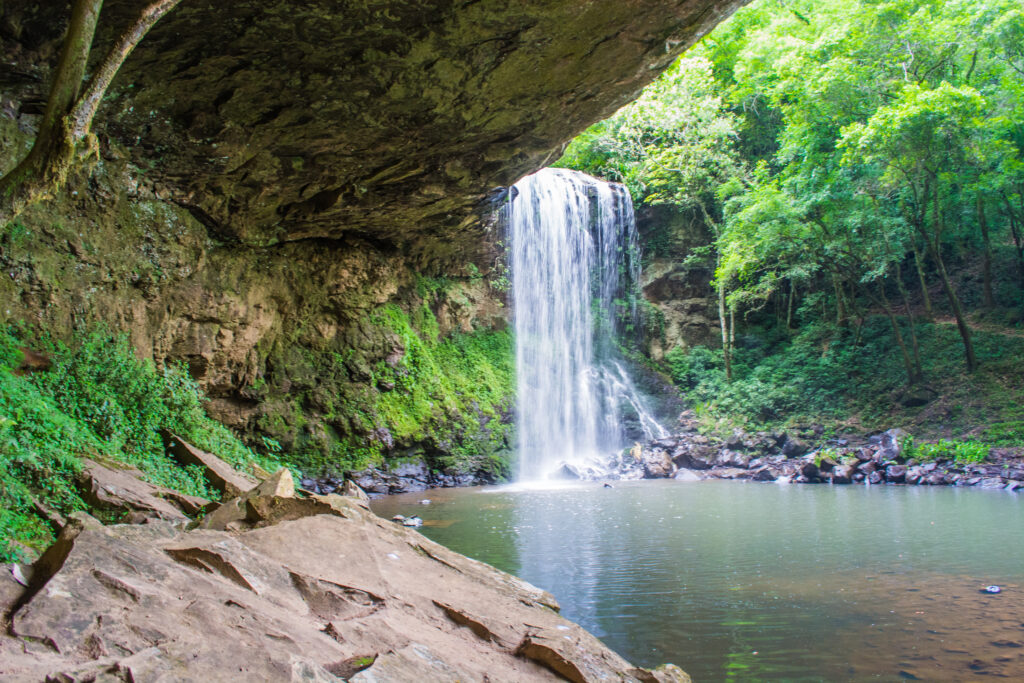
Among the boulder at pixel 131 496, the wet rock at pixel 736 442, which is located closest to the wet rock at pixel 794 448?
the wet rock at pixel 736 442

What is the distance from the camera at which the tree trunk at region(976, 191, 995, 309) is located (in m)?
18.7

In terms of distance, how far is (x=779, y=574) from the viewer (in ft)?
20.6

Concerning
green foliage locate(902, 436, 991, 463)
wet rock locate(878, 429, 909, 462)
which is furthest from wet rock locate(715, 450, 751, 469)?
green foliage locate(902, 436, 991, 463)

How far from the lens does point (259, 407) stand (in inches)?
499

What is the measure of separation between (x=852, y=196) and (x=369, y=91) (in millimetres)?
14091

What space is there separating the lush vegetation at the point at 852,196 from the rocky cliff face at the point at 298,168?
361 inches

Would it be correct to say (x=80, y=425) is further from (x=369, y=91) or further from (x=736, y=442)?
(x=736, y=442)

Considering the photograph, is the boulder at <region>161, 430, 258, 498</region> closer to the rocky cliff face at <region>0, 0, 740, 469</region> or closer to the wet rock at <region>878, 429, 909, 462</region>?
the rocky cliff face at <region>0, 0, 740, 469</region>

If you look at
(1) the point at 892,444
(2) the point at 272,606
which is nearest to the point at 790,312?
(1) the point at 892,444

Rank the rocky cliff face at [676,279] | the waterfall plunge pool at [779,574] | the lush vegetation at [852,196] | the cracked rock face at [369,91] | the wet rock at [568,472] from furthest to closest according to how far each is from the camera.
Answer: the rocky cliff face at [676,279], the wet rock at [568,472], the lush vegetation at [852,196], the cracked rock face at [369,91], the waterfall plunge pool at [779,574]

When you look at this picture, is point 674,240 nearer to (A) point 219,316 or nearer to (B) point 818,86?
(B) point 818,86

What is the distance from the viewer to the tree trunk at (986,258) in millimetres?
18719

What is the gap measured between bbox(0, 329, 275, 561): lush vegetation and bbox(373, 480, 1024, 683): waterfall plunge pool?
3157 mm

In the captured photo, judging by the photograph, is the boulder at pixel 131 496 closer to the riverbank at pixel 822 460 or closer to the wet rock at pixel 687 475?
the riverbank at pixel 822 460
